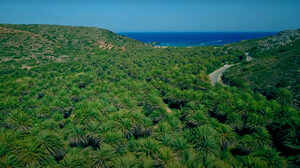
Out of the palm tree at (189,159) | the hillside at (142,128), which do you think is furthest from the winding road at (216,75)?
the palm tree at (189,159)

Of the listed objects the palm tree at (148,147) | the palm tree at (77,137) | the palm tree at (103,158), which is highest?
the palm tree at (148,147)

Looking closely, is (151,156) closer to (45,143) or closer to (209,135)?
(209,135)

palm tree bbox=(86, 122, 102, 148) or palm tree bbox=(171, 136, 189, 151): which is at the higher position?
palm tree bbox=(171, 136, 189, 151)

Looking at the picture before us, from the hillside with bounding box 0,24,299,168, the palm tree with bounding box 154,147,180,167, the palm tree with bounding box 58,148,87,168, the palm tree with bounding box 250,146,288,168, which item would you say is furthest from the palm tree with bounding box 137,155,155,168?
the palm tree with bounding box 250,146,288,168

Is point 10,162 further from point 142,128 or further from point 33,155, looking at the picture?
point 142,128

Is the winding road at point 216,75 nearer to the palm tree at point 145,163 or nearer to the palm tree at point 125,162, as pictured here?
the palm tree at point 145,163

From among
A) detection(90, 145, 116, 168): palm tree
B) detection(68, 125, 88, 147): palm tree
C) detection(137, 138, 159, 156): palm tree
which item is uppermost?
detection(137, 138, 159, 156): palm tree

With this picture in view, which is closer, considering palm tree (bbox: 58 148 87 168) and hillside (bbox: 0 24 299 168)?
palm tree (bbox: 58 148 87 168)

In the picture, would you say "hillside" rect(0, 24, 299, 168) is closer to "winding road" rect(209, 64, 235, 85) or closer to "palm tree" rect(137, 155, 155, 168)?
"palm tree" rect(137, 155, 155, 168)

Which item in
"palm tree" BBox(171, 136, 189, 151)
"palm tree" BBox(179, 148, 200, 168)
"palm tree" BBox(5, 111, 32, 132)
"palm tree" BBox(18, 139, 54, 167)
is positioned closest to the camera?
"palm tree" BBox(179, 148, 200, 168)

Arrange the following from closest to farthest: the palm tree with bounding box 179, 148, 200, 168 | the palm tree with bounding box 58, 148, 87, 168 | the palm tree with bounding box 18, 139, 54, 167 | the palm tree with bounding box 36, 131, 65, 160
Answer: the palm tree with bounding box 179, 148, 200, 168 → the palm tree with bounding box 58, 148, 87, 168 → the palm tree with bounding box 18, 139, 54, 167 → the palm tree with bounding box 36, 131, 65, 160

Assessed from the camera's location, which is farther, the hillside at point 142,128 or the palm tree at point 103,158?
the hillside at point 142,128

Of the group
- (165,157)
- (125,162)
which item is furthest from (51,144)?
(165,157)
